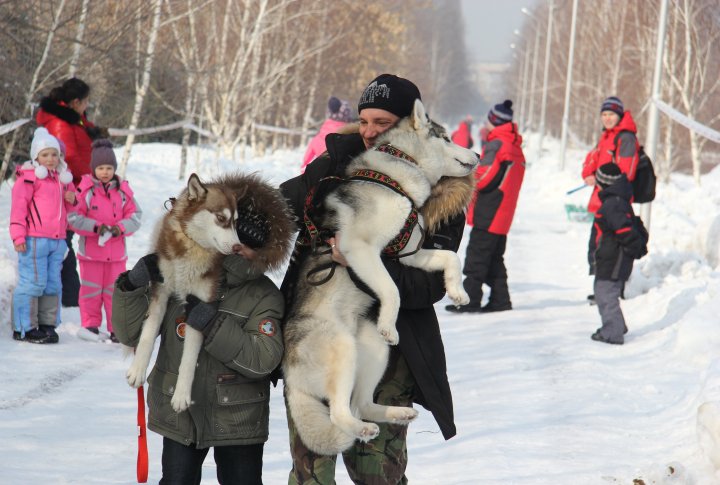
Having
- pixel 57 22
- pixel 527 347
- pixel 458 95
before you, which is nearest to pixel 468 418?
pixel 527 347

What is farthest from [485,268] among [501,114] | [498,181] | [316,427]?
[316,427]

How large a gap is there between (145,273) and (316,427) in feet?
2.46

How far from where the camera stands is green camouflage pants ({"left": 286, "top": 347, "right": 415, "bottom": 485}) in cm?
286

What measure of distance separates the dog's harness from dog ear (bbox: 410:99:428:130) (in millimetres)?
124

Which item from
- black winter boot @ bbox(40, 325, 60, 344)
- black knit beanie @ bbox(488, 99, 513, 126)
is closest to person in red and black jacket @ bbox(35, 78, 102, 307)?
black winter boot @ bbox(40, 325, 60, 344)

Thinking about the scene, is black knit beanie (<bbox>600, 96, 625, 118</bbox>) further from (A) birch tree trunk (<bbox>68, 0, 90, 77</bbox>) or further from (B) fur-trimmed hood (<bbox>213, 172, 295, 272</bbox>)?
(B) fur-trimmed hood (<bbox>213, 172, 295, 272</bbox>)

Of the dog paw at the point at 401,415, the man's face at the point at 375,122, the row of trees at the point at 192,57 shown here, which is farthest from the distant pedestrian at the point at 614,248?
the row of trees at the point at 192,57

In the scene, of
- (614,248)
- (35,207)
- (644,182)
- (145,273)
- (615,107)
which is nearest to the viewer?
(145,273)

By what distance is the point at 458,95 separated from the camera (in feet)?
349

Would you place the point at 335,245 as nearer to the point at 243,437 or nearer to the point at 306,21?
the point at 243,437

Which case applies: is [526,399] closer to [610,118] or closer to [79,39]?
[610,118]

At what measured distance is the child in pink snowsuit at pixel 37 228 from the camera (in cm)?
660

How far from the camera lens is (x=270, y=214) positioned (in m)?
2.88

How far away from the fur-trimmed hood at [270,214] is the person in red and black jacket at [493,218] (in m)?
6.05
